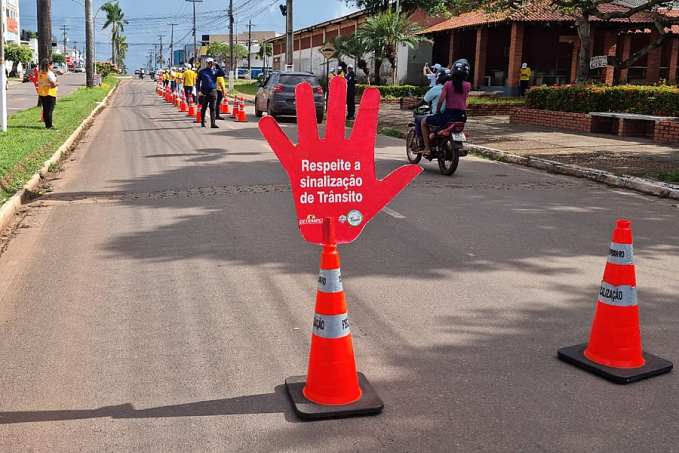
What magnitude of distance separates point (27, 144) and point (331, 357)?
1214cm

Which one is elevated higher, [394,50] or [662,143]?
[394,50]

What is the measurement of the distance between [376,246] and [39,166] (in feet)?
23.4

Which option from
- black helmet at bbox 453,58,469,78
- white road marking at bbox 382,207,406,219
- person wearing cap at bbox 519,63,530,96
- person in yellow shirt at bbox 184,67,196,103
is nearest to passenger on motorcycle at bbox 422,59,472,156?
black helmet at bbox 453,58,469,78

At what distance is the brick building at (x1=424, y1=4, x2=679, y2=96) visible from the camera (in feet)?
121

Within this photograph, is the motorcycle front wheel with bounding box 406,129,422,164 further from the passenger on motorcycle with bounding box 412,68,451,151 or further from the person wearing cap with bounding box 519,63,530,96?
the person wearing cap with bounding box 519,63,530,96

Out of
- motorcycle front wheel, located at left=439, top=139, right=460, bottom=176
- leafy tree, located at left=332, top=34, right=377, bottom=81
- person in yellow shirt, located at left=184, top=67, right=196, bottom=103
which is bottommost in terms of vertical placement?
motorcycle front wheel, located at left=439, top=139, right=460, bottom=176

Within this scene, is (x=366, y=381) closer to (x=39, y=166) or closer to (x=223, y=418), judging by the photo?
(x=223, y=418)

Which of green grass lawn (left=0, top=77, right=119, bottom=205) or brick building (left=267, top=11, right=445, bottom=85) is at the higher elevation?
brick building (left=267, top=11, right=445, bottom=85)

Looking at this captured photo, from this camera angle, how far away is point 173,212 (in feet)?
29.4

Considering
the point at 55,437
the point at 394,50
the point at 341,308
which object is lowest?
the point at 55,437

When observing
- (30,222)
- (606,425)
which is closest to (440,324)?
(606,425)

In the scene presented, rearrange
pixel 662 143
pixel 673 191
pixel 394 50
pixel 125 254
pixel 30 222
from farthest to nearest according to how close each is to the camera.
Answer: pixel 394 50
pixel 662 143
pixel 673 191
pixel 30 222
pixel 125 254

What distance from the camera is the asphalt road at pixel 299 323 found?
3.64m

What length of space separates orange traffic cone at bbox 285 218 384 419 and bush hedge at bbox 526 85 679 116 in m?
16.3
